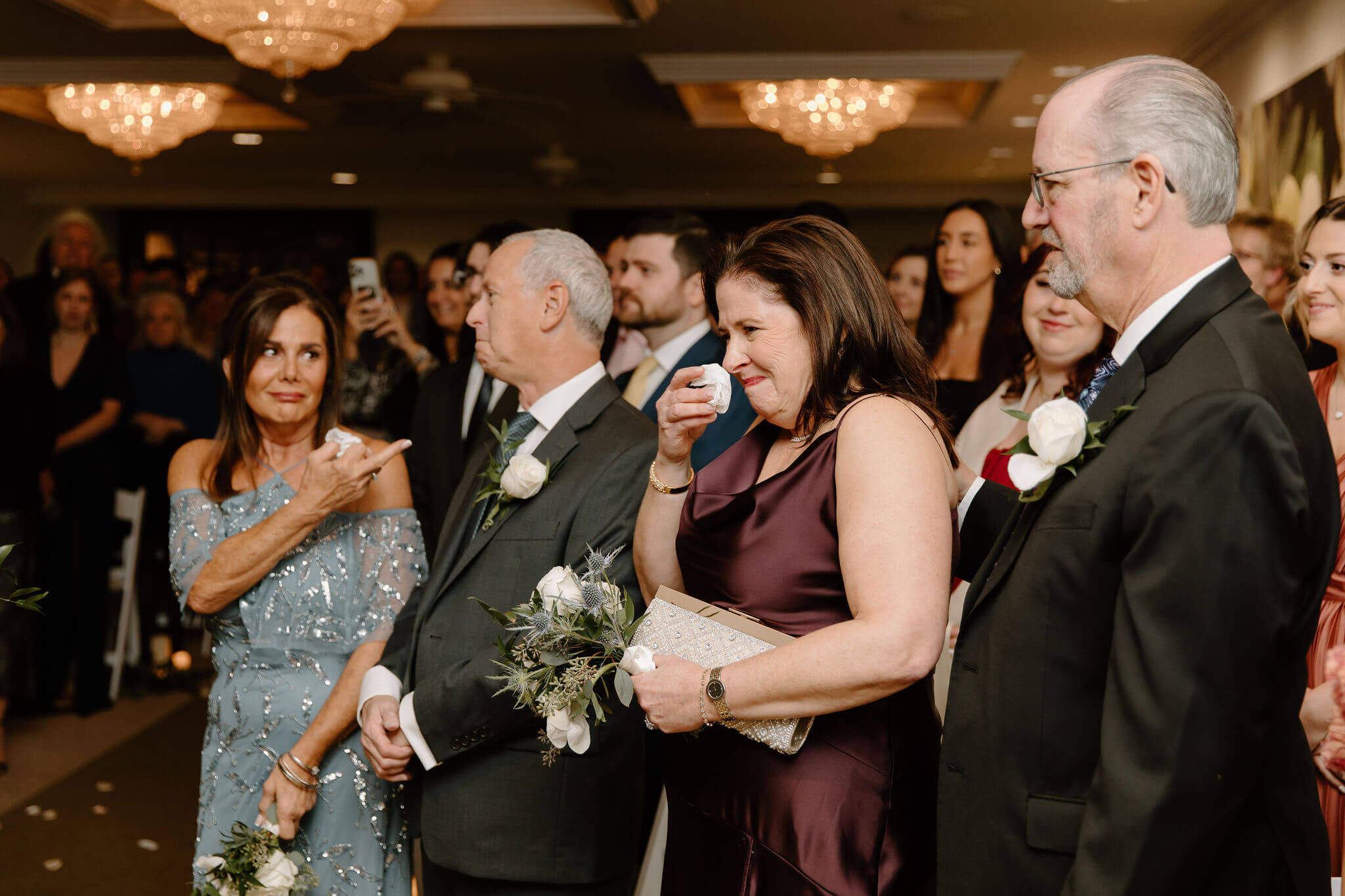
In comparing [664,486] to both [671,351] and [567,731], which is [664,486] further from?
[671,351]

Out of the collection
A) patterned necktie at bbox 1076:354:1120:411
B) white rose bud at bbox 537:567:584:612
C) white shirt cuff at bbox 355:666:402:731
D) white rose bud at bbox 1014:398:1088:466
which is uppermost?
patterned necktie at bbox 1076:354:1120:411

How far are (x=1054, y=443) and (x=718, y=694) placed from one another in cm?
57

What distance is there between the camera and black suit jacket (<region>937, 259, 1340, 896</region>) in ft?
3.69

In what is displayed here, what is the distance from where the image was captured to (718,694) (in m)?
1.51

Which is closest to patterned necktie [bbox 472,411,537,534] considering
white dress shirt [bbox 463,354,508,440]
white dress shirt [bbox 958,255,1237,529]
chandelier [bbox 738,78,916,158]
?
white dress shirt [bbox 958,255,1237,529]

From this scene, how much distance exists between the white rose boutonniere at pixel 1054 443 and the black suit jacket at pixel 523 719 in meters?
0.92

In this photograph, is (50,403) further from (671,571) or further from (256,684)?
(671,571)

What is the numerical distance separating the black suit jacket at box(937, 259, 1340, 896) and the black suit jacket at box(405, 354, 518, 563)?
8.97ft

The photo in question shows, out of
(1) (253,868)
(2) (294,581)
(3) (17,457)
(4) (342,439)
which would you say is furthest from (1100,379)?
(3) (17,457)

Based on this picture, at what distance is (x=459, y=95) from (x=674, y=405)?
5.98m

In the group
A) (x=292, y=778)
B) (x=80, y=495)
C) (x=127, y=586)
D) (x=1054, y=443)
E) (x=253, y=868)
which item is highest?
(x=1054, y=443)

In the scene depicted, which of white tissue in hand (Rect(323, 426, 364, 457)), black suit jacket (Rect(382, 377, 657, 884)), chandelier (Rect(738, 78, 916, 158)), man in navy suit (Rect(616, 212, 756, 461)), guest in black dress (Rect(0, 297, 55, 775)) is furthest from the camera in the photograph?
chandelier (Rect(738, 78, 916, 158))

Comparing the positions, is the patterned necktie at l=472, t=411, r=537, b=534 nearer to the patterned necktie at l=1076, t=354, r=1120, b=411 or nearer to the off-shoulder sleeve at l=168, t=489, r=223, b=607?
the off-shoulder sleeve at l=168, t=489, r=223, b=607

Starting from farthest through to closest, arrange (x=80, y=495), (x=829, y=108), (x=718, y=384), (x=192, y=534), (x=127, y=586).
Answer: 1. (x=829, y=108)
2. (x=127, y=586)
3. (x=80, y=495)
4. (x=192, y=534)
5. (x=718, y=384)
